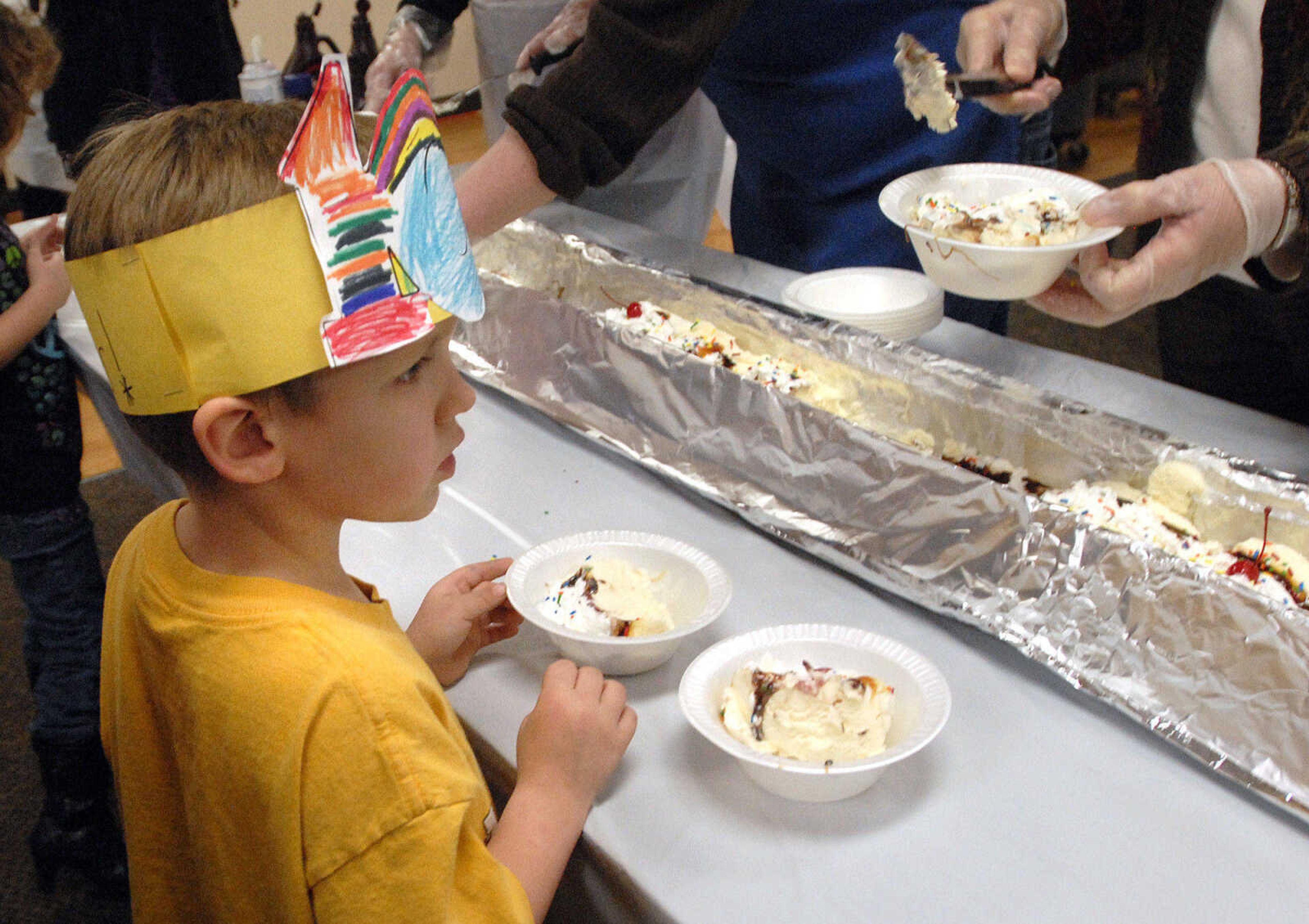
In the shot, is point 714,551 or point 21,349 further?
point 21,349

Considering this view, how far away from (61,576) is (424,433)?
3.82 ft

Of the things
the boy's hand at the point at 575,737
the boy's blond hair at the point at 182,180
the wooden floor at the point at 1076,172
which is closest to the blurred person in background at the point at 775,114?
the wooden floor at the point at 1076,172

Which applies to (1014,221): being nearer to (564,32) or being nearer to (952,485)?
(952,485)

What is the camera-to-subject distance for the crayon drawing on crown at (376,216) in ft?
2.40

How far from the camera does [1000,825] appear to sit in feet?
2.79

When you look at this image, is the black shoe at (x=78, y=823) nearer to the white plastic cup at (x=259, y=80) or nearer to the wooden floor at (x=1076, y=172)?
the wooden floor at (x=1076, y=172)

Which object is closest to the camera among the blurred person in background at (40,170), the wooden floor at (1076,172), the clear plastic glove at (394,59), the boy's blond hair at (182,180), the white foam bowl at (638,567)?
the boy's blond hair at (182,180)

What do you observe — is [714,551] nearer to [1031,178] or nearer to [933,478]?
[933,478]

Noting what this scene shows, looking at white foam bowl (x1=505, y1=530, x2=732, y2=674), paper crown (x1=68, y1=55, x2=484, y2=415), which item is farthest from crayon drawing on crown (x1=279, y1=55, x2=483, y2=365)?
white foam bowl (x1=505, y1=530, x2=732, y2=674)

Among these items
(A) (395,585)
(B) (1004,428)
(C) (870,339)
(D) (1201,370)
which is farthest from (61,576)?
(D) (1201,370)

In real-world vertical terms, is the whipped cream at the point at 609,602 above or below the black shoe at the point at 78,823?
above

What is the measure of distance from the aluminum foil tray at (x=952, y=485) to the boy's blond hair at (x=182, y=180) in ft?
2.03

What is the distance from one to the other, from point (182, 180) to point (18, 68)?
43.7 inches

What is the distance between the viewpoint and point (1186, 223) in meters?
1.19
